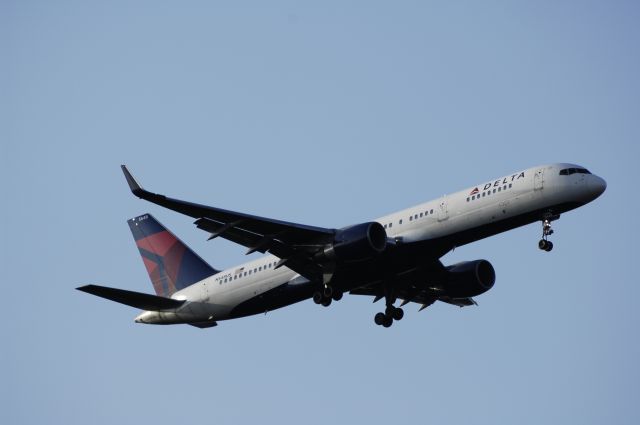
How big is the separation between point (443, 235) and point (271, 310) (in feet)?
29.9

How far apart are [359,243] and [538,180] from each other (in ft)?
24.8

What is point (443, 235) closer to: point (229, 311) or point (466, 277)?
point (466, 277)

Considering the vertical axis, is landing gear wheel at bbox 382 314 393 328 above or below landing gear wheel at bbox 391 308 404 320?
below

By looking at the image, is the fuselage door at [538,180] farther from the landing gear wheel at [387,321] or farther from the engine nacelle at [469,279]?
the landing gear wheel at [387,321]

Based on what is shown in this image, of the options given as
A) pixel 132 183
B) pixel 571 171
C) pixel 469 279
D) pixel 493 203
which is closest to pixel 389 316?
pixel 469 279

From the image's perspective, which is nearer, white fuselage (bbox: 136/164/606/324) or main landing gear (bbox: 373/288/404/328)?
white fuselage (bbox: 136/164/606/324)

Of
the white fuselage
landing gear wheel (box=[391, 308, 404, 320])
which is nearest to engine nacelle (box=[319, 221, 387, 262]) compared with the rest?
the white fuselage

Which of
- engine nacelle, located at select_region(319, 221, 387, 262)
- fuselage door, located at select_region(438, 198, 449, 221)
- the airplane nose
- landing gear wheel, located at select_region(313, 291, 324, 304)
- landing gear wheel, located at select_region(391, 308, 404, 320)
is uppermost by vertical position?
the airplane nose

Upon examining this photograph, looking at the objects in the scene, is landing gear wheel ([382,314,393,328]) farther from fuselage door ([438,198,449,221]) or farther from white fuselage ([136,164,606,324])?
fuselage door ([438,198,449,221])

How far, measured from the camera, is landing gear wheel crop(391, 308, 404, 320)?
5316cm

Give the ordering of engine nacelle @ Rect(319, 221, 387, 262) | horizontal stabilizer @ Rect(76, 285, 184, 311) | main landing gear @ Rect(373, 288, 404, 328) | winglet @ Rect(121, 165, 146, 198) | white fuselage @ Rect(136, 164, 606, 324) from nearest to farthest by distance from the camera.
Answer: winglet @ Rect(121, 165, 146, 198), white fuselage @ Rect(136, 164, 606, 324), engine nacelle @ Rect(319, 221, 387, 262), horizontal stabilizer @ Rect(76, 285, 184, 311), main landing gear @ Rect(373, 288, 404, 328)

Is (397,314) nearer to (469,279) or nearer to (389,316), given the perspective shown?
(389,316)

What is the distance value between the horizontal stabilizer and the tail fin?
1.87 m

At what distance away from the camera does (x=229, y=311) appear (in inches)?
2014
